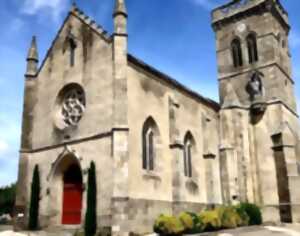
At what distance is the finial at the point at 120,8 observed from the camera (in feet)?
69.9

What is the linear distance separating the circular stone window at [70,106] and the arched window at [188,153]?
26.9 feet

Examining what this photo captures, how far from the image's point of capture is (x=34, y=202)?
2216 centimetres

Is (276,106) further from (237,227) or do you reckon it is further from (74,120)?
(74,120)

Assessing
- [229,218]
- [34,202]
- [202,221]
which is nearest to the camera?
[202,221]

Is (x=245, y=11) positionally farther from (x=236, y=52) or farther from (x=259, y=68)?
(x=259, y=68)

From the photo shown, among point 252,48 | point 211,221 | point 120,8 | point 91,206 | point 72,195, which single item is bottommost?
point 211,221

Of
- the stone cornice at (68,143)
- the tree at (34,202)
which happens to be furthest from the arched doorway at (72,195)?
the tree at (34,202)

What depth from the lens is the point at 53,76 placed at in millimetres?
24422

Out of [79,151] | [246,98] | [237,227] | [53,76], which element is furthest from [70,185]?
[246,98]

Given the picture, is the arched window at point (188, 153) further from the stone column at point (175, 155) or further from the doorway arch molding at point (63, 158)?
the doorway arch molding at point (63, 158)

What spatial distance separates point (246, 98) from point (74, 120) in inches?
684

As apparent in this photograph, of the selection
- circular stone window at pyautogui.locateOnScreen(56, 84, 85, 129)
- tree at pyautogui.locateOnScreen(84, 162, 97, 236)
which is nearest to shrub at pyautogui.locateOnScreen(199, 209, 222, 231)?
tree at pyautogui.locateOnScreen(84, 162, 97, 236)

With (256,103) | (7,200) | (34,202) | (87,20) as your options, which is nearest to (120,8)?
(87,20)

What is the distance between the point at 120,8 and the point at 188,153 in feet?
37.1
